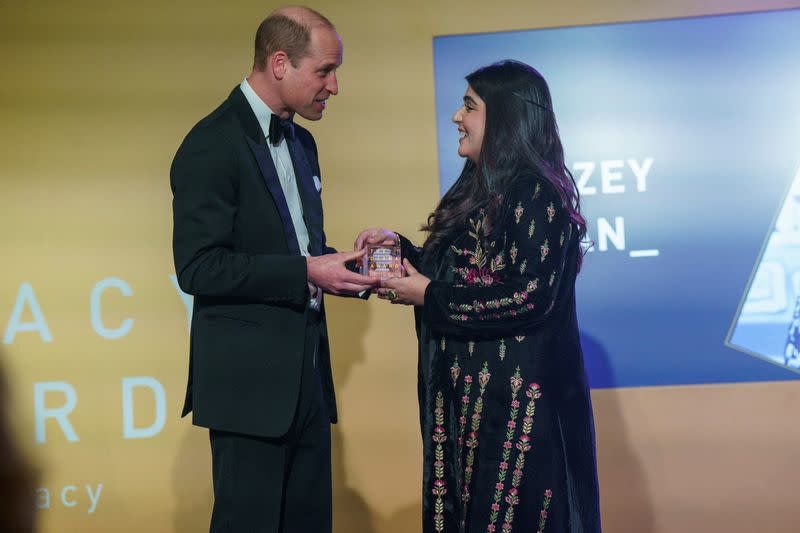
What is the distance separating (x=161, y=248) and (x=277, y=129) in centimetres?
155

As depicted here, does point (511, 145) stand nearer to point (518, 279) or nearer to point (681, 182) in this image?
point (518, 279)

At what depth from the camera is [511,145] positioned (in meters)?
2.20

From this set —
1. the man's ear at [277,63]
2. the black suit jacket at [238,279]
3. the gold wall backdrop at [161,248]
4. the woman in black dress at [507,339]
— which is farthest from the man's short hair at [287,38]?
the gold wall backdrop at [161,248]

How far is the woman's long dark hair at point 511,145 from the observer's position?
7.12 feet

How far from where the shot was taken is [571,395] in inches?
85.7

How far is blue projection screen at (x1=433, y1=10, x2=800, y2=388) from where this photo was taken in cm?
352

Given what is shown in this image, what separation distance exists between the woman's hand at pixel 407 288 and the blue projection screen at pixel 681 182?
1.43 metres

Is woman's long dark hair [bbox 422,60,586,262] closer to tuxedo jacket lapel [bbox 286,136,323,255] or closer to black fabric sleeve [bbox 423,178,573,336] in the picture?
black fabric sleeve [bbox 423,178,573,336]

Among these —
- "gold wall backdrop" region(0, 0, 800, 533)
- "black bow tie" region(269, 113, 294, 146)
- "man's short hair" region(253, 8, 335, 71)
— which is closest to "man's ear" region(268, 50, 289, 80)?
"man's short hair" region(253, 8, 335, 71)

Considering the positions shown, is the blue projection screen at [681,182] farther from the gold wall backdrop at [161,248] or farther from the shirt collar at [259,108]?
the shirt collar at [259,108]

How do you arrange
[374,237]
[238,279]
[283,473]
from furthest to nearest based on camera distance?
[374,237]
[283,473]
[238,279]

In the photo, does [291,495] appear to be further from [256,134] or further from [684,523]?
[684,523]

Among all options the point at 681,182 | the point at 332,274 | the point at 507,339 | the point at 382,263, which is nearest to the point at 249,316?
the point at 332,274

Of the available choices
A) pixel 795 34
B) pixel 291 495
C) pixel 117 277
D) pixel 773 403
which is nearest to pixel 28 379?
pixel 117 277
